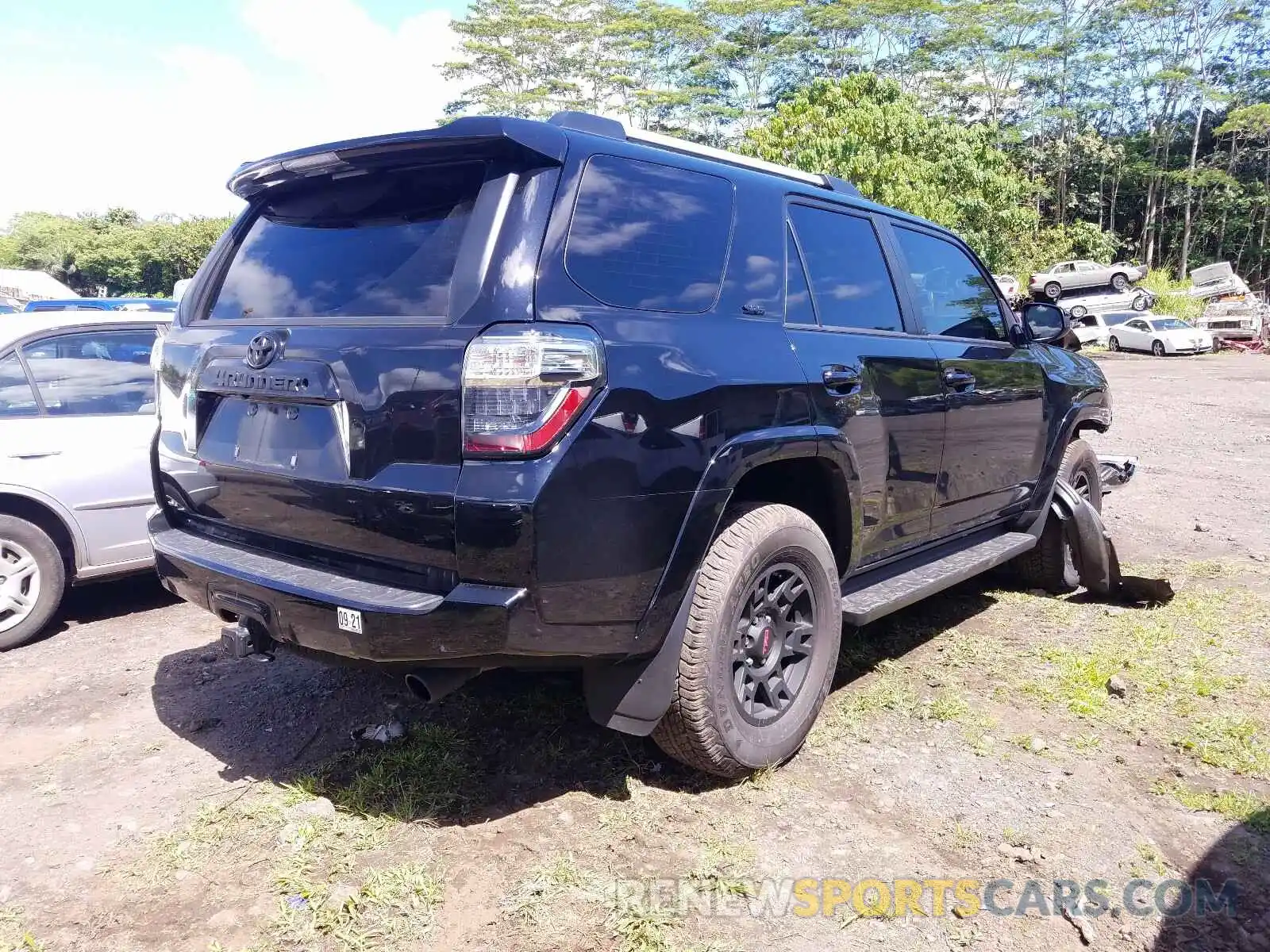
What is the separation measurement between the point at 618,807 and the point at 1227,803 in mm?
1969

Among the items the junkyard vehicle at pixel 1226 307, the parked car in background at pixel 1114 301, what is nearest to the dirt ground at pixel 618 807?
the junkyard vehicle at pixel 1226 307

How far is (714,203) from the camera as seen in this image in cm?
296

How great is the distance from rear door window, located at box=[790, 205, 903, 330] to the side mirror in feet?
4.88

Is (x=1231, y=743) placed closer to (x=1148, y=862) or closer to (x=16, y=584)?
(x=1148, y=862)

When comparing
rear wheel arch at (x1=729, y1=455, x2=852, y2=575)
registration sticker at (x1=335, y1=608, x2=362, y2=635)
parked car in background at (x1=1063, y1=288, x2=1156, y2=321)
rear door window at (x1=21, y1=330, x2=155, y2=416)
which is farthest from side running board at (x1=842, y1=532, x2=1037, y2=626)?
parked car in background at (x1=1063, y1=288, x2=1156, y2=321)

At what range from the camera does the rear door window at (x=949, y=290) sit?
4035 millimetres

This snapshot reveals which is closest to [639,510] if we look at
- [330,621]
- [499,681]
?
[330,621]

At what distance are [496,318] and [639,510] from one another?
640 mm

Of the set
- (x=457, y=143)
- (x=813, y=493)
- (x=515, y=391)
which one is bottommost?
(x=813, y=493)

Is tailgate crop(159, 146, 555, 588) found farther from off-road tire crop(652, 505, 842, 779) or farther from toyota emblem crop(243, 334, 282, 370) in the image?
off-road tire crop(652, 505, 842, 779)

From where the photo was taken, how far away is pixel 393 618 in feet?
7.59

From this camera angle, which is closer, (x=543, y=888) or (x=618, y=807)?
(x=543, y=888)

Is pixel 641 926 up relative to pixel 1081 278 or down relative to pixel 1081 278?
down

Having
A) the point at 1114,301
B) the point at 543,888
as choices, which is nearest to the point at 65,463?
the point at 543,888
